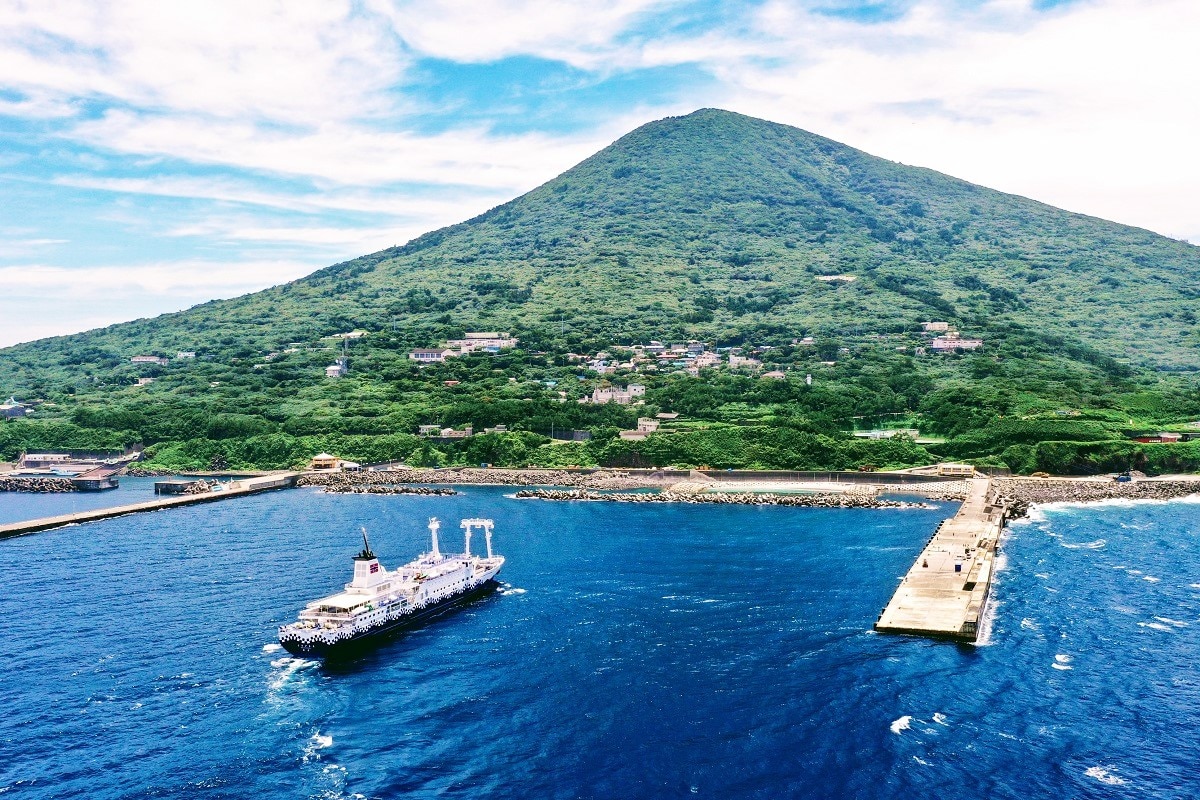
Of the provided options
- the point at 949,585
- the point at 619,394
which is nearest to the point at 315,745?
the point at 949,585

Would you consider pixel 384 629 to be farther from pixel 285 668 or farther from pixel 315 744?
pixel 315 744

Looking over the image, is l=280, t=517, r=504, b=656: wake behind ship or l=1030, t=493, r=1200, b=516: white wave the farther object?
l=1030, t=493, r=1200, b=516: white wave

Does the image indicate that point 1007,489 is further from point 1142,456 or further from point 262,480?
point 262,480

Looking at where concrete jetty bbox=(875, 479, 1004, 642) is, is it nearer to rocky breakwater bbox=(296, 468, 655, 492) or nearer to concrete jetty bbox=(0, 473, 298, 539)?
rocky breakwater bbox=(296, 468, 655, 492)

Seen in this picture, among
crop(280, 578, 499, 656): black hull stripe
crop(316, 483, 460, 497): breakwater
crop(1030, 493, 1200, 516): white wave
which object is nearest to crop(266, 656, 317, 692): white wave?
crop(280, 578, 499, 656): black hull stripe

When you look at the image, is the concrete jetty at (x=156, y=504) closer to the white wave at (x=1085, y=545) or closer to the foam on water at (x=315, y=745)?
the foam on water at (x=315, y=745)
